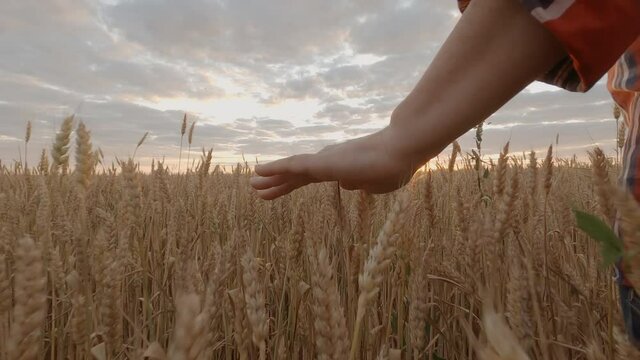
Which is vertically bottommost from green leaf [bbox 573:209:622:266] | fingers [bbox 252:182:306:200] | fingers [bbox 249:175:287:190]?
green leaf [bbox 573:209:622:266]

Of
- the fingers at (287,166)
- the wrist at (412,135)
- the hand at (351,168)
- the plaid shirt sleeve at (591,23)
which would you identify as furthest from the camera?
the fingers at (287,166)

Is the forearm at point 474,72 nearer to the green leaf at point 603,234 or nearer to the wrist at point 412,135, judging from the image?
the wrist at point 412,135

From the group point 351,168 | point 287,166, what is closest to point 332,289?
point 351,168

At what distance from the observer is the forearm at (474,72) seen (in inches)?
27.1

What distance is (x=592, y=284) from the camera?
1.02 m

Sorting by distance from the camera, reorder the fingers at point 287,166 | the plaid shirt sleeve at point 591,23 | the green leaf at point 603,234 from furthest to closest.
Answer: the fingers at point 287,166 → the plaid shirt sleeve at point 591,23 → the green leaf at point 603,234

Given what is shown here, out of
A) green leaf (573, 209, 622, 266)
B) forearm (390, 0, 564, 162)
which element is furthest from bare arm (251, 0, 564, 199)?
green leaf (573, 209, 622, 266)

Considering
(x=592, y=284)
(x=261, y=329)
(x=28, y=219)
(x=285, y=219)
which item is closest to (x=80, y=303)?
(x=261, y=329)

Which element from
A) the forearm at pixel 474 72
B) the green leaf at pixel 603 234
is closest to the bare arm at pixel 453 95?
the forearm at pixel 474 72

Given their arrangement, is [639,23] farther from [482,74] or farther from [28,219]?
[28,219]

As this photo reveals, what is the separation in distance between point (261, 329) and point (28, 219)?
162cm

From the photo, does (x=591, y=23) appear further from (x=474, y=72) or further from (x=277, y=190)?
(x=277, y=190)

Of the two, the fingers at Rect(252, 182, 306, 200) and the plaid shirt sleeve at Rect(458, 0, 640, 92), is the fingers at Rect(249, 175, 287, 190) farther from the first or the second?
the plaid shirt sleeve at Rect(458, 0, 640, 92)

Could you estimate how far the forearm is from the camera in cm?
69
